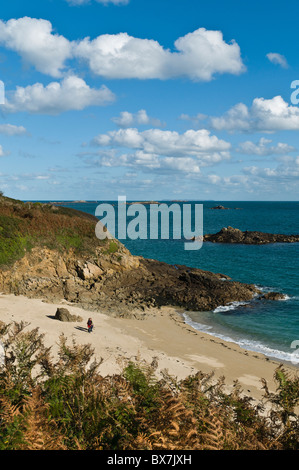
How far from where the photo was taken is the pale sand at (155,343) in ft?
57.1

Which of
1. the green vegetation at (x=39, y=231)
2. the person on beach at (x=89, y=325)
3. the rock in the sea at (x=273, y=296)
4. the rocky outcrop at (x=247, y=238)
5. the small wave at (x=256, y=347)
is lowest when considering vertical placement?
the small wave at (x=256, y=347)

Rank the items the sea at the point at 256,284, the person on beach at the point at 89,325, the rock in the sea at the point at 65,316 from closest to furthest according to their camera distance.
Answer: the person on beach at the point at 89,325 → the rock in the sea at the point at 65,316 → the sea at the point at 256,284

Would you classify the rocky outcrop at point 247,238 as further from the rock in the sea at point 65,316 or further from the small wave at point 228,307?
the rock in the sea at point 65,316

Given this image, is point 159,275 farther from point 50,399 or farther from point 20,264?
point 50,399

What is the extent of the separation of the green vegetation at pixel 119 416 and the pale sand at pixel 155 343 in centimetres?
848

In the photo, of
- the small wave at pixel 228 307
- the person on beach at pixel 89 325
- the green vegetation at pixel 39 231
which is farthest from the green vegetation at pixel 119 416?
the green vegetation at pixel 39 231

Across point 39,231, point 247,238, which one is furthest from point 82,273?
point 247,238

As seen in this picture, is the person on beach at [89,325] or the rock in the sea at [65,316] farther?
the rock in the sea at [65,316]

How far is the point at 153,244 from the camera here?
70.2m

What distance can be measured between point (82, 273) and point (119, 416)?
94.5 ft

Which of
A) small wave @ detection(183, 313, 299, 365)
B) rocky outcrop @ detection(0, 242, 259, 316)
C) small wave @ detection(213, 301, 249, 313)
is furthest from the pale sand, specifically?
small wave @ detection(213, 301, 249, 313)

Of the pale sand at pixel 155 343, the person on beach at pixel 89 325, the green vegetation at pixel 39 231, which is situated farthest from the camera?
the green vegetation at pixel 39 231

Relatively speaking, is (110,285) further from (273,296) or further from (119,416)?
(119,416)
